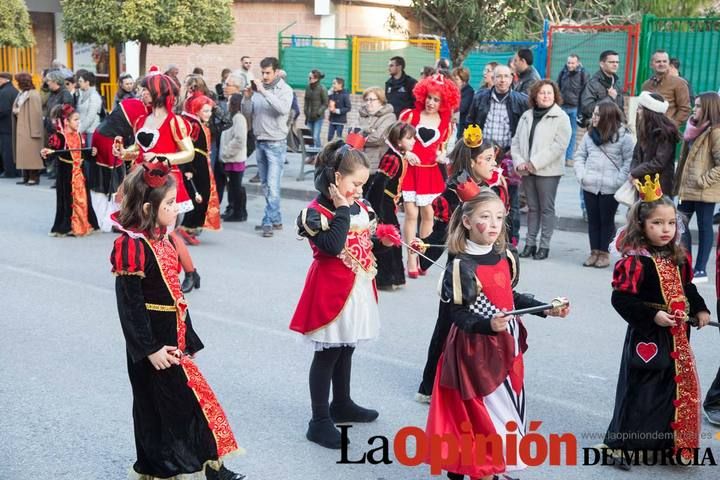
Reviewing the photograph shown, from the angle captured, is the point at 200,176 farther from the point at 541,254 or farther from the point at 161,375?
the point at 161,375

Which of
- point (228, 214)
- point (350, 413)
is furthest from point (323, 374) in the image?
point (228, 214)

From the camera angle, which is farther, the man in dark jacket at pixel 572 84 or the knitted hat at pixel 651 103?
the man in dark jacket at pixel 572 84

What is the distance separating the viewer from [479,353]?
15.1ft

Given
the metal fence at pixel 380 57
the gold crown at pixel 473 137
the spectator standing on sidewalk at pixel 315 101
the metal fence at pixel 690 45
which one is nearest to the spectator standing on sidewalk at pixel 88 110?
the spectator standing on sidewalk at pixel 315 101

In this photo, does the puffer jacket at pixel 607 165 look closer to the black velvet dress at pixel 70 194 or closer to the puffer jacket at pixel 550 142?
the puffer jacket at pixel 550 142

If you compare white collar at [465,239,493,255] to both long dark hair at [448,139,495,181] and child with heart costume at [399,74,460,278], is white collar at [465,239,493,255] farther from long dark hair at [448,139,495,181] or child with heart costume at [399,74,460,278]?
child with heart costume at [399,74,460,278]

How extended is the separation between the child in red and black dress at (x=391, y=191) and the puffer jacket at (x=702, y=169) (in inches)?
101

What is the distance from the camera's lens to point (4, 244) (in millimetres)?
11398

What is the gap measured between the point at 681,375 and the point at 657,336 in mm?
222

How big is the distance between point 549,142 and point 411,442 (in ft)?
18.9

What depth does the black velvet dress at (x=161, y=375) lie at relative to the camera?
446 cm

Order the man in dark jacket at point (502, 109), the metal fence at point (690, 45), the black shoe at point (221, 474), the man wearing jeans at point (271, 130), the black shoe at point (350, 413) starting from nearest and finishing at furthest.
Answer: the black shoe at point (221, 474) < the black shoe at point (350, 413) < the man in dark jacket at point (502, 109) < the man wearing jeans at point (271, 130) < the metal fence at point (690, 45)

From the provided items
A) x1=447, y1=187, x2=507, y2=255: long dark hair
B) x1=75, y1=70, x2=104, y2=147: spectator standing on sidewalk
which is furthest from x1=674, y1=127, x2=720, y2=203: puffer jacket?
x1=75, y1=70, x2=104, y2=147: spectator standing on sidewalk

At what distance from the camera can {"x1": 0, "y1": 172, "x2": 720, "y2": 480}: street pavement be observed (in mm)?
5359
